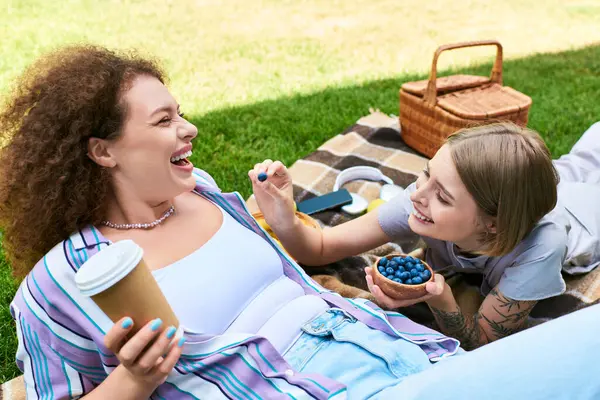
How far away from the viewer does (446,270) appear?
2.88 m

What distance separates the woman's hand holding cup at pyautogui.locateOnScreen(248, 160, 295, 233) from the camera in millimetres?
2459

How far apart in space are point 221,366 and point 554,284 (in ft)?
4.42

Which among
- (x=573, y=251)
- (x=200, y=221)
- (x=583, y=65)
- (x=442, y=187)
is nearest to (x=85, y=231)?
A: (x=200, y=221)

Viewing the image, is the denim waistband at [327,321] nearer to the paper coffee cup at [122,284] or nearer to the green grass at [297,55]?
the paper coffee cup at [122,284]

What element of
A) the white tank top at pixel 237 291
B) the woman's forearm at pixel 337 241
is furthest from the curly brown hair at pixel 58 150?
the woman's forearm at pixel 337 241

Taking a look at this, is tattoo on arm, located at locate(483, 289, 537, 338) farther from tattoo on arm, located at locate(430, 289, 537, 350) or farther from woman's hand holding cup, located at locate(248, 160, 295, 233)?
woman's hand holding cup, located at locate(248, 160, 295, 233)

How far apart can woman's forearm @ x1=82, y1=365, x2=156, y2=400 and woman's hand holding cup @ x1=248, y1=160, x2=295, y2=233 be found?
100 centimetres

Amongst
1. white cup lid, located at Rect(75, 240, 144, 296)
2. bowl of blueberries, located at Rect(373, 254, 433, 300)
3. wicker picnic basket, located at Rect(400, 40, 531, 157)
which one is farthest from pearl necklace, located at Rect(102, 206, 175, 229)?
wicker picnic basket, located at Rect(400, 40, 531, 157)

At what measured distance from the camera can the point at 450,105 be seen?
3.91 m

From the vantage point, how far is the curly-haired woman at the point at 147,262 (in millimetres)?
1773

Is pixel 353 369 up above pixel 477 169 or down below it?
below

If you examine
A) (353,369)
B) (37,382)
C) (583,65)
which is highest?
(37,382)

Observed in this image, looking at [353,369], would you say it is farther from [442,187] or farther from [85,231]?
[85,231]

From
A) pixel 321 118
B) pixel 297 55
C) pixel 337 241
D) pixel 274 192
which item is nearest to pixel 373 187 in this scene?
pixel 337 241
